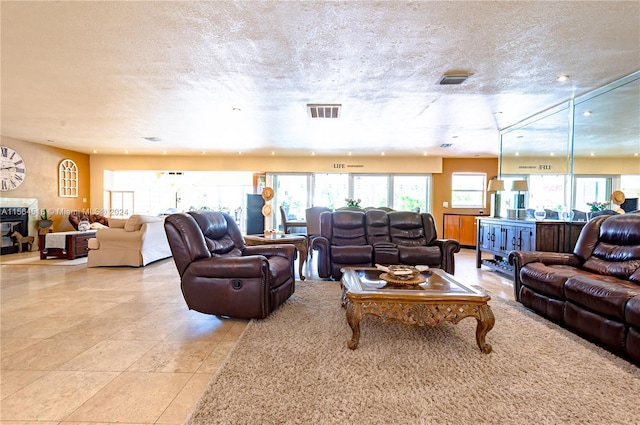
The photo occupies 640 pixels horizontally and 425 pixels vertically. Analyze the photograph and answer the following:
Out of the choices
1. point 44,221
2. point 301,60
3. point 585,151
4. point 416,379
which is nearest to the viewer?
point 416,379

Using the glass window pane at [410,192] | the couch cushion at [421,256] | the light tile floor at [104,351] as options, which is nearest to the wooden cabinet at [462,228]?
the glass window pane at [410,192]

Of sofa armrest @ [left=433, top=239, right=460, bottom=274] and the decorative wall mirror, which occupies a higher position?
the decorative wall mirror

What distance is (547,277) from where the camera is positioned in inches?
121

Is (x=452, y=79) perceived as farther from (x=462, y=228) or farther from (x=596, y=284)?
(x=462, y=228)

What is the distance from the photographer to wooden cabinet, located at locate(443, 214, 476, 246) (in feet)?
29.7

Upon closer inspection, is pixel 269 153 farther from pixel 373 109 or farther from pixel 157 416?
pixel 157 416

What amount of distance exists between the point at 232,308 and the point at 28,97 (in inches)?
175

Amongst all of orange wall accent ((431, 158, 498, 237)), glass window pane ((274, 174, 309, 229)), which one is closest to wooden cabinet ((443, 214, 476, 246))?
orange wall accent ((431, 158, 498, 237))

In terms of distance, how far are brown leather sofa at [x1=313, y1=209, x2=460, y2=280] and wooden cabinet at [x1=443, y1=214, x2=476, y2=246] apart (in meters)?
4.53

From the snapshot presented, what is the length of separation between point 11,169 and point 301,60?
792 cm

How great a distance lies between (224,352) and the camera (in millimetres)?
2395

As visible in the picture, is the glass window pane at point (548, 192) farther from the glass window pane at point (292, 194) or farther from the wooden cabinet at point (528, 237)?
the glass window pane at point (292, 194)

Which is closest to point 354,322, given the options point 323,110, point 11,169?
point 323,110

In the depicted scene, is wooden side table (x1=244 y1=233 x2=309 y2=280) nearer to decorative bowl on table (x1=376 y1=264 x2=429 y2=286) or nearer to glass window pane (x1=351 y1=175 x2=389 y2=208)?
decorative bowl on table (x1=376 y1=264 x2=429 y2=286)
